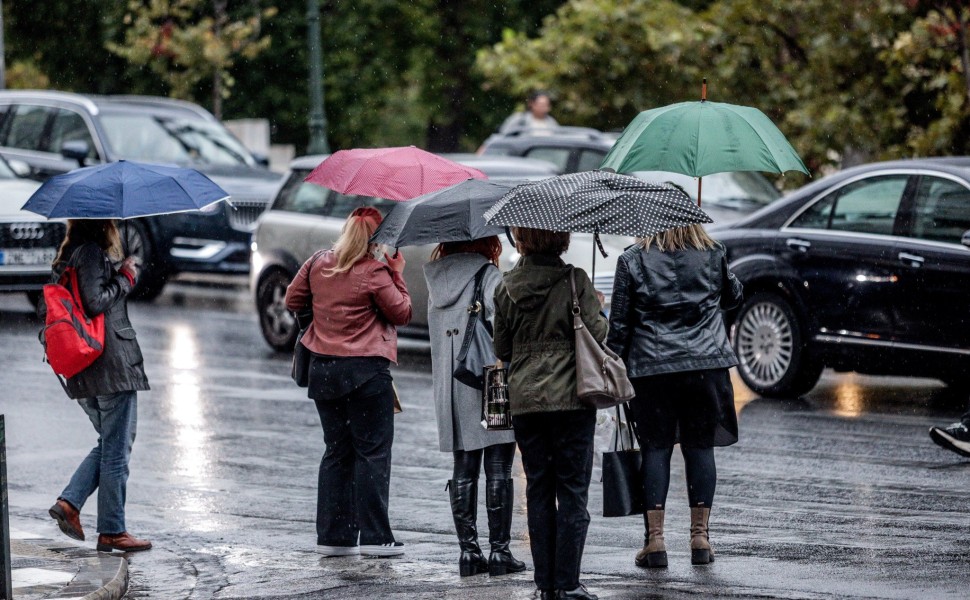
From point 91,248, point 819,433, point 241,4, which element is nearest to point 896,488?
point 819,433

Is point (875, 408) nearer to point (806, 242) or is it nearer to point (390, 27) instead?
point (806, 242)

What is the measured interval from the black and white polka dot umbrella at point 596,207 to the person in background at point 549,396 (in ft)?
0.44

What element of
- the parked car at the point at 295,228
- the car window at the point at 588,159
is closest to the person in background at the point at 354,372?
the parked car at the point at 295,228

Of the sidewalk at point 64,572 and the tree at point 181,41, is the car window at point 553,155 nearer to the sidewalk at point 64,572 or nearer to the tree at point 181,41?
the sidewalk at point 64,572

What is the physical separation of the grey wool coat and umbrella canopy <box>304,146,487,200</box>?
458 mm

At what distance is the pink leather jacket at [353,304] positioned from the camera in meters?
7.90

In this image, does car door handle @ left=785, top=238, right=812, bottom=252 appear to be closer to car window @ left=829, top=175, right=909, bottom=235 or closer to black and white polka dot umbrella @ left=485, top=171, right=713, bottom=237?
car window @ left=829, top=175, right=909, bottom=235

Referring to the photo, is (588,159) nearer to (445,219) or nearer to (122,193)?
(122,193)

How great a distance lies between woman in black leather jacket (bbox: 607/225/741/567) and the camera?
7531 millimetres

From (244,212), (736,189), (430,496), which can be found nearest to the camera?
(430,496)

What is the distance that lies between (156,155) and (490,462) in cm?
1321

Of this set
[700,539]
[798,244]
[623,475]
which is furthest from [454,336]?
[798,244]

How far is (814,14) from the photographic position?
21.1 metres

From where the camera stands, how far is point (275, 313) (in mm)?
15602
